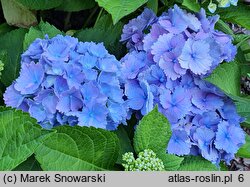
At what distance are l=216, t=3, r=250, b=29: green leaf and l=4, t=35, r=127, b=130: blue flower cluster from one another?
1.62ft

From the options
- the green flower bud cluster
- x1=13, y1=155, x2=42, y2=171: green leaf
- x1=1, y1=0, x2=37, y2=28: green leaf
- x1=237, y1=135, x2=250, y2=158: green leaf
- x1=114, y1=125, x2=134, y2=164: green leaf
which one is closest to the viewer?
the green flower bud cluster

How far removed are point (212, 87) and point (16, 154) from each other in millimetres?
712

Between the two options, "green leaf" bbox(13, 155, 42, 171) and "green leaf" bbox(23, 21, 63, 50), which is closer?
"green leaf" bbox(13, 155, 42, 171)

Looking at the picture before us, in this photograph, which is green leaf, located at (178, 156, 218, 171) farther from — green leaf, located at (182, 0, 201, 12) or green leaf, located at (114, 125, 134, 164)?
green leaf, located at (182, 0, 201, 12)

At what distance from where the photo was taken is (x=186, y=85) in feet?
6.05

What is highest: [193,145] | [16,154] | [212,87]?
[16,154]

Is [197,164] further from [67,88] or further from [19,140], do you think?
[19,140]

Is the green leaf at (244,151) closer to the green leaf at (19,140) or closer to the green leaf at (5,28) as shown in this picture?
the green leaf at (19,140)

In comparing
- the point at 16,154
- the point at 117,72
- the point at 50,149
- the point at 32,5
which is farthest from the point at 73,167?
the point at 32,5

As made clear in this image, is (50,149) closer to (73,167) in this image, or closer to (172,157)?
(73,167)

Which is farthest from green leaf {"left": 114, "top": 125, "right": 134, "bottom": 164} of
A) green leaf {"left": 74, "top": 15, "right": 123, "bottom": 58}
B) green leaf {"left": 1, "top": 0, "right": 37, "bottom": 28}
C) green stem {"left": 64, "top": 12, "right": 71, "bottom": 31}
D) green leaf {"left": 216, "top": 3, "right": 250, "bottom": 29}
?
green stem {"left": 64, "top": 12, "right": 71, "bottom": 31}

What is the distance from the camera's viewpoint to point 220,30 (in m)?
2.10

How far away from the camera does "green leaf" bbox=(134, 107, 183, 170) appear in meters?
1.58

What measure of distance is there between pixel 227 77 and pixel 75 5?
0.69 meters
